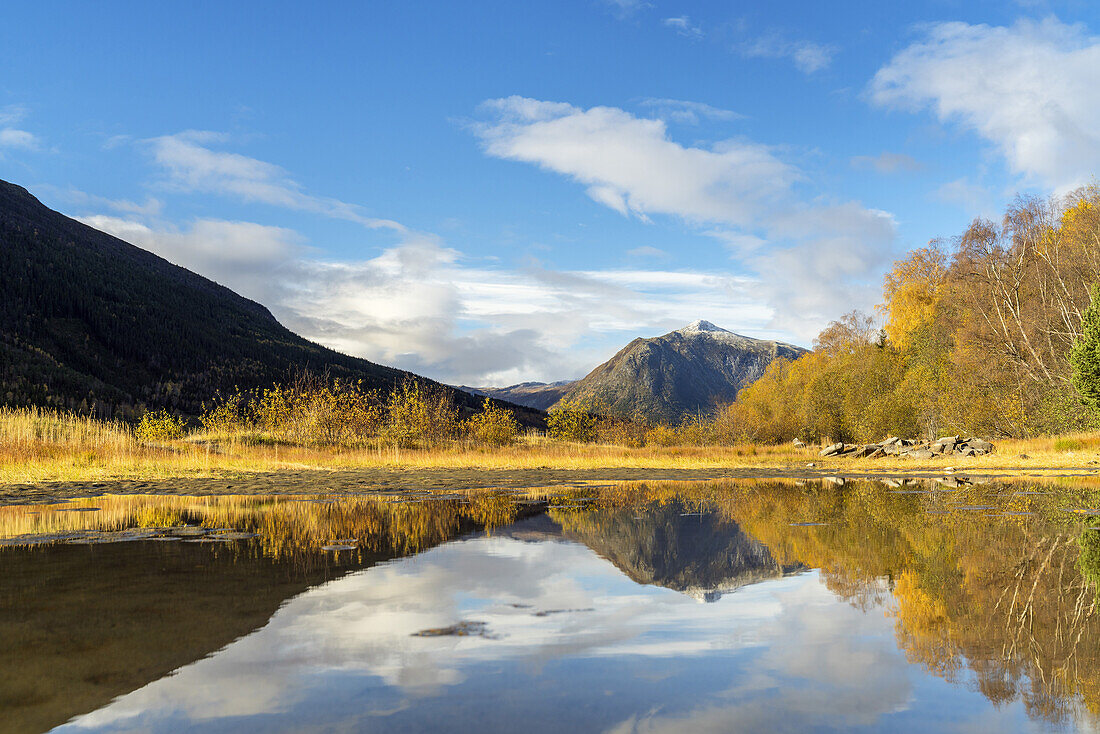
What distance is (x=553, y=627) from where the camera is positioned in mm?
6785

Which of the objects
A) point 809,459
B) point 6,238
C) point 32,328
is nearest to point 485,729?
point 809,459

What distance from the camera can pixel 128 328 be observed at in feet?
393

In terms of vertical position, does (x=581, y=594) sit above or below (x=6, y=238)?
below

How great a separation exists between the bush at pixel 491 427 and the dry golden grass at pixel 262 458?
3.27m

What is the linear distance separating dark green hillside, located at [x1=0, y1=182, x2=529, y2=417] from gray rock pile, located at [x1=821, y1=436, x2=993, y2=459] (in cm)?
7673

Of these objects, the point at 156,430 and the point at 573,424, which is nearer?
the point at 156,430

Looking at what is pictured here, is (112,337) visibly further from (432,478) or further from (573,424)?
(432,478)

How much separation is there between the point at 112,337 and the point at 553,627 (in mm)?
130438

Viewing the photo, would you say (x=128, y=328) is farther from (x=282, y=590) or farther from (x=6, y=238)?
(x=282, y=590)

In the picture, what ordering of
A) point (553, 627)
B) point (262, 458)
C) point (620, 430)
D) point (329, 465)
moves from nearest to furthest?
point (553, 627) → point (329, 465) → point (262, 458) → point (620, 430)

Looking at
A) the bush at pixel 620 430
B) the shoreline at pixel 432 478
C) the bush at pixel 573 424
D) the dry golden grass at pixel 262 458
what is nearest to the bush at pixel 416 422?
the dry golden grass at pixel 262 458

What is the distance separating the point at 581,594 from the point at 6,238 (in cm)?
16753

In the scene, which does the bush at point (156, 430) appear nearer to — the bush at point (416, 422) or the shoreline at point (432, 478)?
the bush at point (416, 422)

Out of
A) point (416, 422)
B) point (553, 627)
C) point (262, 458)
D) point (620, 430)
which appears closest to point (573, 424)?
point (620, 430)
